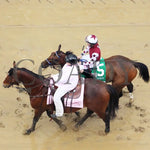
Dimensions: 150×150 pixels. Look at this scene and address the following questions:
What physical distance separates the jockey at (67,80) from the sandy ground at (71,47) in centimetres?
109

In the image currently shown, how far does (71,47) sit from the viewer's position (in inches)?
377

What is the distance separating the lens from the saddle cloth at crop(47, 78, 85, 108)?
19.1 ft

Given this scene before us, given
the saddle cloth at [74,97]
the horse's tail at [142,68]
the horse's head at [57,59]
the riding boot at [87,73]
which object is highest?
the horse's head at [57,59]

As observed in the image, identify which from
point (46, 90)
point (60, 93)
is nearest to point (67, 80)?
point (60, 93)

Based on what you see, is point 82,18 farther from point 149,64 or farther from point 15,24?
point 149,64

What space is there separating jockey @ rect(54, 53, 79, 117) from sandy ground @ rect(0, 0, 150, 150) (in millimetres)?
1093

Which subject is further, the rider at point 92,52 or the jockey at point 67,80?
the rider at point 92,52

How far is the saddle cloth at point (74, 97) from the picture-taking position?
5.82 m

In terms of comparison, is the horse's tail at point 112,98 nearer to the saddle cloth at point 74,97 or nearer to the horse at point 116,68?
the saddle cloth at point 74,97

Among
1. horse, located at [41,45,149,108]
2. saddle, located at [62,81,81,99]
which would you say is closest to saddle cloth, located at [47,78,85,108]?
saddle, located at [62,81,81,99]

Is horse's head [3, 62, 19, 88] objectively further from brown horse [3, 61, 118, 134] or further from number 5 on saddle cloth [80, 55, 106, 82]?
number 5 on saddle cloth [80, 55, 106, 82]

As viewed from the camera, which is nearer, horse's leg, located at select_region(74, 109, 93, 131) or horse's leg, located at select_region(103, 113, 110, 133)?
horse's leg, located at select_region(103, 113, 110, 133)

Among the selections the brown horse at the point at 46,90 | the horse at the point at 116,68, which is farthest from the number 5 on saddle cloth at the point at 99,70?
the brown horse at the point at 46,90

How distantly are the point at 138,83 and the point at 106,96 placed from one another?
2.57m
